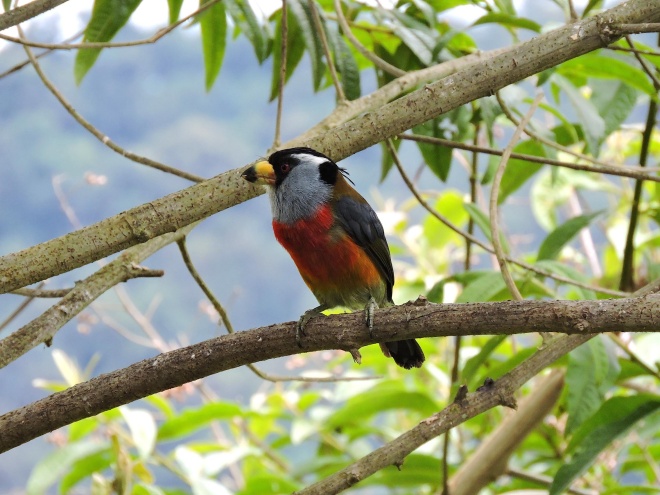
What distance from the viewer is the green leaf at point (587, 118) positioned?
243cm

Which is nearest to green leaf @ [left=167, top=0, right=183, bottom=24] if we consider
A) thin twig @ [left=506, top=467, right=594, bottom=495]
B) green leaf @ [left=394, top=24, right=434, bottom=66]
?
green leaf @ [left=394, top=24, right=434, bottom=66]

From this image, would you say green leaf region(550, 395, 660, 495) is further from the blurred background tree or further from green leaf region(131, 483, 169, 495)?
green leaf region(131, 483, 169, 495)

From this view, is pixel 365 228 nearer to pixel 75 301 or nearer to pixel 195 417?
pixel 75 301

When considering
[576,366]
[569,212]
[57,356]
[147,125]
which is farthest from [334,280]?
[147,125]

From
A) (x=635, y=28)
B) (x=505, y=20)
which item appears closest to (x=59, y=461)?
(x=505, y=20)

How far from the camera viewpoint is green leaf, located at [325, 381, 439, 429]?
305cm

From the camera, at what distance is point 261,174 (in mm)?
2158

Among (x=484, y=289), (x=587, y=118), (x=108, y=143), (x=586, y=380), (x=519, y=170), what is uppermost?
(x=108, y=143)

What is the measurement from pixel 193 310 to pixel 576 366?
22.4ft

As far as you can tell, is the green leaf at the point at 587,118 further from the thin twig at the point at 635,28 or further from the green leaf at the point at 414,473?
the green leaf at the point at 414,473

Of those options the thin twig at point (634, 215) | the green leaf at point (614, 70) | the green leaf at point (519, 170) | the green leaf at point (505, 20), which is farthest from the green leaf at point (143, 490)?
the green leaf at point (614, 70)

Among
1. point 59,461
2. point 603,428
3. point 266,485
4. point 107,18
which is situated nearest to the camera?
point 107,18

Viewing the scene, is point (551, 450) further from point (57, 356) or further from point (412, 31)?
point (57, 356)

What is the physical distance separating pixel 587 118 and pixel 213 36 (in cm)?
120
